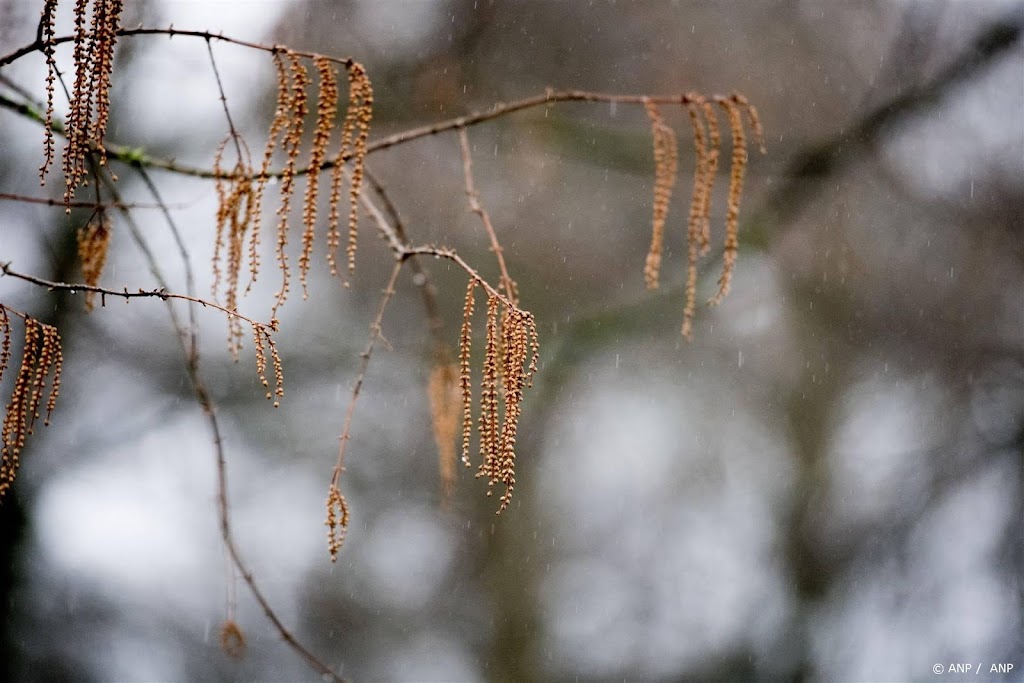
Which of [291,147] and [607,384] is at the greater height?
[291,147]

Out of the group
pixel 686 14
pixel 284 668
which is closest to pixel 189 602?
pixel 284 668

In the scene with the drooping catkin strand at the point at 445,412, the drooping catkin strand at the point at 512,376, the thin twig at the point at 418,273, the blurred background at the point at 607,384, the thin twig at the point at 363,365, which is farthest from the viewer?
the blurred background at the point at 607,384

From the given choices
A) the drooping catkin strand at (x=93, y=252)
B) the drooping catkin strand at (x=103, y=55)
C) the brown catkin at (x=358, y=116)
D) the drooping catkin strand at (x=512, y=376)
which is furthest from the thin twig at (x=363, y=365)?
the drooping catkin strand at (x=93, y=252)

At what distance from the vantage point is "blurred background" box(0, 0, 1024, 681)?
395 centimetres

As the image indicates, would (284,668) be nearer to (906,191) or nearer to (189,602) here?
(189,602)

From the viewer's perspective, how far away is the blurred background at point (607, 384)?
3947mm

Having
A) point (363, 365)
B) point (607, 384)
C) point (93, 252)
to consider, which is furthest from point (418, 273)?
point (607, 384)

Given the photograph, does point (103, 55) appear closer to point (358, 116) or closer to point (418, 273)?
point (358, 116)

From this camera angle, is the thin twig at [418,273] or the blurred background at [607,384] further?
the blurred background at [607,384]

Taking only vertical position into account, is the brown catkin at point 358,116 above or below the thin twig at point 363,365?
above

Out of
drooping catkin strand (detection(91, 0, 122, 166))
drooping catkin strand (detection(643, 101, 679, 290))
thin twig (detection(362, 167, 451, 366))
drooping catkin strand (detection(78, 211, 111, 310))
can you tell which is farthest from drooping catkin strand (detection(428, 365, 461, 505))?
drooping catkin strand (detection(91, 0, 122, 166))

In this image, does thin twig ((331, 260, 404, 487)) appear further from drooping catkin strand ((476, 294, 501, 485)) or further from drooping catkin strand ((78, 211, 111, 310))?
drooping catkin strand ((78, 211, 111, 310))

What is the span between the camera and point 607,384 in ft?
17.5

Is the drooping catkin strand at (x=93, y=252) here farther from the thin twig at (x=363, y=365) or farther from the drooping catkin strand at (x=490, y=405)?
the drooping catkin strand at (x=490, y=405)
